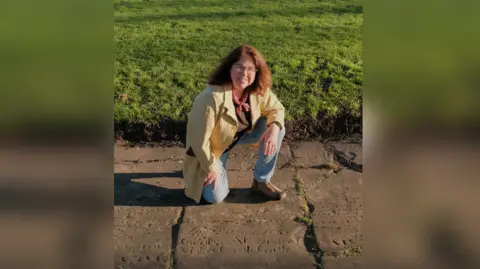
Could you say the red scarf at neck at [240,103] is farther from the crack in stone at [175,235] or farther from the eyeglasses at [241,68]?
the crack in stone at [175,235]

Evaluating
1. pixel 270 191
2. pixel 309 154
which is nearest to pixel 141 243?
pixel 270 191

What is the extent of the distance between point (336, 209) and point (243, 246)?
2.29 feet

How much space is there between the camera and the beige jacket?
285 centimetres

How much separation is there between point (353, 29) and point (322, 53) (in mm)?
900

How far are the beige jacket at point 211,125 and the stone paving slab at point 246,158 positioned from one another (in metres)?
0.55

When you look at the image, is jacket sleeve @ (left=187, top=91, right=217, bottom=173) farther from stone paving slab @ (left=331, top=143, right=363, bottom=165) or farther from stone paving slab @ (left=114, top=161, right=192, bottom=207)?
stone paving slab @ (left=331, top=143, right=363, bottom=165)

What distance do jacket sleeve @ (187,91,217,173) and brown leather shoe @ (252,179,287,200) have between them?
0.44 m

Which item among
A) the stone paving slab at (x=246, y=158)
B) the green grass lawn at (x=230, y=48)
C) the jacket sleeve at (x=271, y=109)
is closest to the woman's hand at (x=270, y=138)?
the jacket sleeve at (x=271, y=109)

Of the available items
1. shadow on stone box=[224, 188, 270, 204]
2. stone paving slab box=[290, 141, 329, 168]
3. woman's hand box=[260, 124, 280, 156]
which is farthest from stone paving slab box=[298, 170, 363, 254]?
woman's hand box=[260, 124, 280, 156]

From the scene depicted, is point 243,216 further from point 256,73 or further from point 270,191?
point 256,73

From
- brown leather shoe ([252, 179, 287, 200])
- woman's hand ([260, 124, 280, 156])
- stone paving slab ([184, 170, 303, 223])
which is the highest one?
woman's hand ([260, 124, 280, 156])
